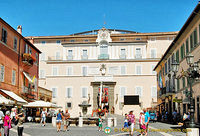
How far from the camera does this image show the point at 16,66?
28984 mm

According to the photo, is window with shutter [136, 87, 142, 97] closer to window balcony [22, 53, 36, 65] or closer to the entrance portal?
the entrance portal

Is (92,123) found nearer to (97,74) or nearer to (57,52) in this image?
(97,74)

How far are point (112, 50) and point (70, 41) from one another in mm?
9988

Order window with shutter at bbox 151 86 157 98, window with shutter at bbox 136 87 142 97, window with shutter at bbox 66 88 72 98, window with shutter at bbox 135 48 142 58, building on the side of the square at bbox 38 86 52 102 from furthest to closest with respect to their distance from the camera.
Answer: window with shutter at bbox 135 48 142 58, window with shutter at bbox 66 88 72 98, window with shutter at bbox 136 87 142 97, window with shutter at bbox 151 86 157 98, building on the side of the square at bbox 38 86 52 102

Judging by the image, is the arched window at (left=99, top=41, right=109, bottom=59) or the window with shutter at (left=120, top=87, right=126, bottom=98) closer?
the window with shutter at (left=120, top=87, right=126, bottom=98)

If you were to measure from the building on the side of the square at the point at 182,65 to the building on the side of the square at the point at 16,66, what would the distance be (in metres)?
15.0

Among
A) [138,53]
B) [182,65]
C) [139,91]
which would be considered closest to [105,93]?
[139,91]

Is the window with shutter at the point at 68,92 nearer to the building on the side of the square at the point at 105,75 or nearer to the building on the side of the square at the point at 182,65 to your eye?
the building on the side of the square at the point at 105,75

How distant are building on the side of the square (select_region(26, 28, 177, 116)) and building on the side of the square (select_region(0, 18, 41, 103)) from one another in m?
13.3

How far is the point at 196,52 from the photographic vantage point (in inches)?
924

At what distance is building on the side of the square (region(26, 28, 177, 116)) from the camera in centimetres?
4731

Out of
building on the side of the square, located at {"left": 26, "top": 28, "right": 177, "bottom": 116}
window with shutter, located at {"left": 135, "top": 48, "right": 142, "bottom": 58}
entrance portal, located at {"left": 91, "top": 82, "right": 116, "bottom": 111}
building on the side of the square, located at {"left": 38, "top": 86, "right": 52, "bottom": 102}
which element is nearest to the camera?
building on the side of the square, located at {"left": 38, "top": 86, "right": 52, "bottom": 102}

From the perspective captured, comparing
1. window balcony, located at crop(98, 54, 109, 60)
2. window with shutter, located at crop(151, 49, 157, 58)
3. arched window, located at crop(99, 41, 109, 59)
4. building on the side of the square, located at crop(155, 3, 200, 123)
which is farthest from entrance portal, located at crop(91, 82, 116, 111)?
window with shutter, located at crop(151, 49, 157, 58)

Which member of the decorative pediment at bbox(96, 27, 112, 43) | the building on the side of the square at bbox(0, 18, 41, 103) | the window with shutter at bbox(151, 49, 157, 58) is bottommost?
the building on the side of the square at bbox(0, 18, 41, 103)
